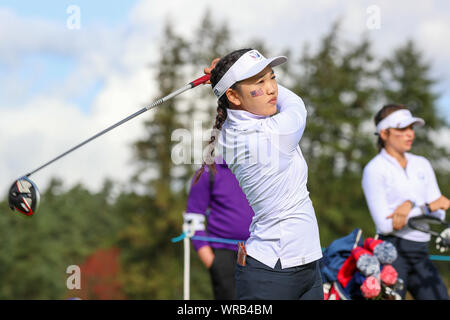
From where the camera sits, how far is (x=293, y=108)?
352 cm

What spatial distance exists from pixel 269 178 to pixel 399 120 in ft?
8.32

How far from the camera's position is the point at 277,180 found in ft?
11.3

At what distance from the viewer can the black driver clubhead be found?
13.7ft

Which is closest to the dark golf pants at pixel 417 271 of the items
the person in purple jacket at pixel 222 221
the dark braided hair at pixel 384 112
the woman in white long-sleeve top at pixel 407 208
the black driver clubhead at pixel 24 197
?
the woman in white long-sleeve top at pixel 407 208

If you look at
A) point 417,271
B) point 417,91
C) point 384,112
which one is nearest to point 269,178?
point 417,271

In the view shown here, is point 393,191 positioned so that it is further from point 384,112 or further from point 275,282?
point 275,282

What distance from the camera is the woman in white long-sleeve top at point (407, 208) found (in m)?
5.24

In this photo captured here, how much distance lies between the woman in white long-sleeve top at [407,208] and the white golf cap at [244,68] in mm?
2173

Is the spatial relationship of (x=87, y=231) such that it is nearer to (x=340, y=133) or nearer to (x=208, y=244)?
(x=340, y=133)

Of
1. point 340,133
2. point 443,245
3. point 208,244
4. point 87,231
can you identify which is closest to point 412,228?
point 443,245

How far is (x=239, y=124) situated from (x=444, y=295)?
282 cm

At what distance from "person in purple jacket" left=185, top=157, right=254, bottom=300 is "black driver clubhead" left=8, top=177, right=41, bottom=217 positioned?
1.86 m

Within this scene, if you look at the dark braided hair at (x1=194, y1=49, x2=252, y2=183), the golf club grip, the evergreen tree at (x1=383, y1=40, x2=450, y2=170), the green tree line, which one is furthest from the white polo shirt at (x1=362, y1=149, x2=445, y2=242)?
the evergreen tree at (x1=383, y1=40, x2=450, y2=170)

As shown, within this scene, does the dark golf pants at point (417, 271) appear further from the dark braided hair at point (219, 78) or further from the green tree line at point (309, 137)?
the green tree line at point (309, 137)
